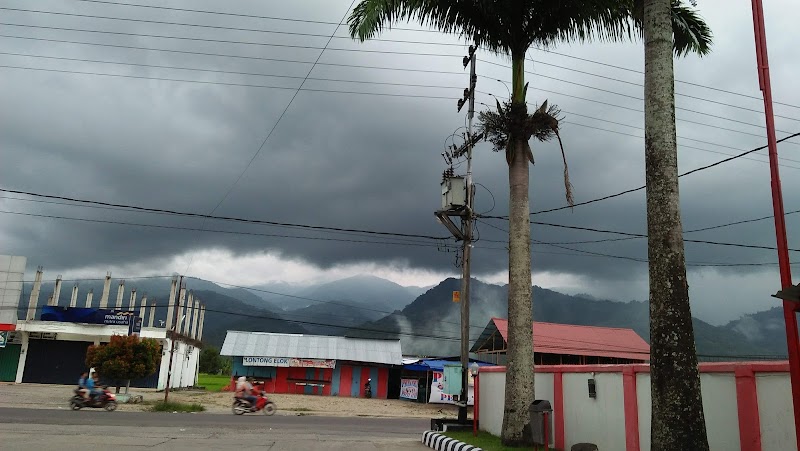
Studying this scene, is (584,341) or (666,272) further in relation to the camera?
(584,341)

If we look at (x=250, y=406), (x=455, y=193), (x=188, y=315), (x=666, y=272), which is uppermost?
(x=455, y=193)

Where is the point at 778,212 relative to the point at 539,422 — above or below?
above

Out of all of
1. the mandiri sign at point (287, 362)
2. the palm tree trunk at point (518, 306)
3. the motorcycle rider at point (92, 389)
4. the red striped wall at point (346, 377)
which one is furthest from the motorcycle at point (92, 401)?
the red striped wall at point (346, 377)

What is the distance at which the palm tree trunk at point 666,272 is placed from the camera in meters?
6.97

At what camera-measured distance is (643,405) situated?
9.45 m

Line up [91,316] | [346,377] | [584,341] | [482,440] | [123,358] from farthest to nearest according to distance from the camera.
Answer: [346,377] < [584,341] < [91,316] < [123,358] < [482,440]

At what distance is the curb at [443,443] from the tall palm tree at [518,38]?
890 millimetres

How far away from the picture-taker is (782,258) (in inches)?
263

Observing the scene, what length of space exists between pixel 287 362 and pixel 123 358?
46.9ft

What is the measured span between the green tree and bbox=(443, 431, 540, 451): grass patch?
2154cm

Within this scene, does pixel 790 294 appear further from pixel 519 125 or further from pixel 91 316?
pixel 91 316

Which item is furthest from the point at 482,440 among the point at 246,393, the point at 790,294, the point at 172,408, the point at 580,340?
the point at 580,340

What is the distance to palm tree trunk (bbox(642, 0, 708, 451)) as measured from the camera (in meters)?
6.97

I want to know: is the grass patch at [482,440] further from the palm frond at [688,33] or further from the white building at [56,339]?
the white building at [56,339]
